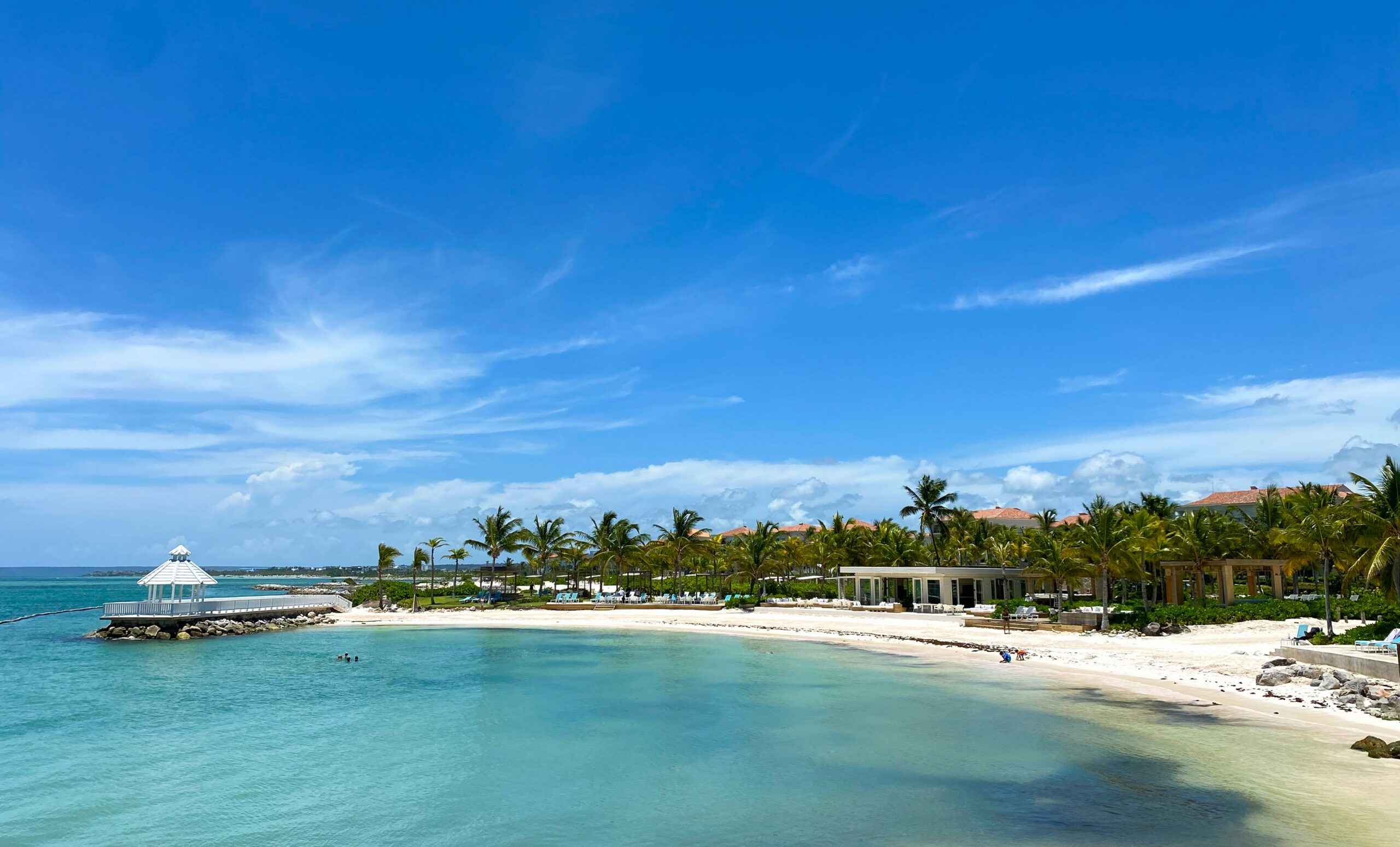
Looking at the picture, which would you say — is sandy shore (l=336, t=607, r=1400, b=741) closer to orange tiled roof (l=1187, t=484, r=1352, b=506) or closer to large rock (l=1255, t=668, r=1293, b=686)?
large rock (l=1255, t=668, r=1293, b=686)

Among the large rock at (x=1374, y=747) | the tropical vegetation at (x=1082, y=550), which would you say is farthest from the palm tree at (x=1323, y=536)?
the large rock at (x=1374, y=747)

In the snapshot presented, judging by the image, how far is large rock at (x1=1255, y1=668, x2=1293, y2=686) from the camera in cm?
2348

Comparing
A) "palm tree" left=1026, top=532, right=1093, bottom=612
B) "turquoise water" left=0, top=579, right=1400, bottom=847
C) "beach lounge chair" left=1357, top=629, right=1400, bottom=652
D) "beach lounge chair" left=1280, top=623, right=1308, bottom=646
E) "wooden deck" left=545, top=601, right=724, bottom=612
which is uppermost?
"palm tree" left=1026, top=532, right=1093, bottom=612

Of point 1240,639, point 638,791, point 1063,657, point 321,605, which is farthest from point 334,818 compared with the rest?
point 321,605

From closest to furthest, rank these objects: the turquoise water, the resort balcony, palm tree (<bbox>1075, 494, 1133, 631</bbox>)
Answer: the turquoise water, palm tree (<bbox>1075, 494, 1133, 631</bbox>), the resort balcony

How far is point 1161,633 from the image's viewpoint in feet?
A: 114

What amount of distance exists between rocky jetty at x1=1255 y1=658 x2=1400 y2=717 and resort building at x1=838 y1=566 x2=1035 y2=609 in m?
23.2

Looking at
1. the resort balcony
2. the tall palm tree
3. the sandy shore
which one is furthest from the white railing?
the tall palm tree

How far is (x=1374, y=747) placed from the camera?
16.3 metres

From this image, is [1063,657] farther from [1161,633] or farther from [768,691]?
[768,691]

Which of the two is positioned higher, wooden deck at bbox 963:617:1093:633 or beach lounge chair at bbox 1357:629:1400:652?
beach lounge chair at bbox 1357:629:1400:652

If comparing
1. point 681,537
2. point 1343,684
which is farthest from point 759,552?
→ point 1343,684

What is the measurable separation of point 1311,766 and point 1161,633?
68.1ft

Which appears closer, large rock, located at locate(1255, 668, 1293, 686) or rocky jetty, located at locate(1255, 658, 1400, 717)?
rocky jetty, located at locate(1255, 658, 1400, 717)
